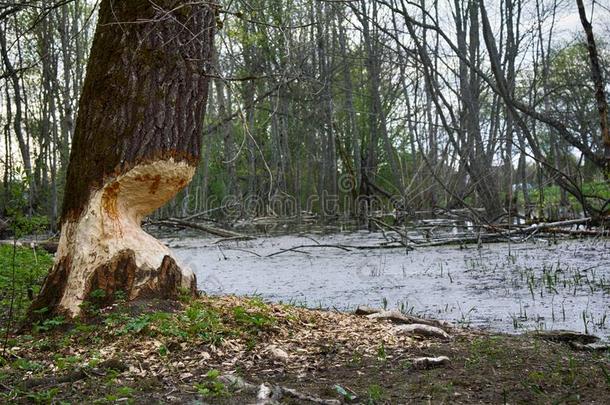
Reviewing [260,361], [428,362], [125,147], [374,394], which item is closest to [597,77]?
[428,362]

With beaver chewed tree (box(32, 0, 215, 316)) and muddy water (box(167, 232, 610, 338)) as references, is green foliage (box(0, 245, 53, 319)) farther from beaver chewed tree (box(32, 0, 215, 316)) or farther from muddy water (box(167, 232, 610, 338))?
muddy water (box(167, 232, 610, 338))

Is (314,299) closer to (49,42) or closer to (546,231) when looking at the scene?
(546,231)

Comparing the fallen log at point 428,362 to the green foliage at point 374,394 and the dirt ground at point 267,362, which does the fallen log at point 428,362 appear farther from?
the green foliage at point 374,394

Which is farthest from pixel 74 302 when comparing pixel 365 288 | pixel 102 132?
pixel 365 288

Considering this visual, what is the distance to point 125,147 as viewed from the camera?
3.96m

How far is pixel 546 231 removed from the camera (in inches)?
360

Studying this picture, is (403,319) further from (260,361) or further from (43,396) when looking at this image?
(43,396)

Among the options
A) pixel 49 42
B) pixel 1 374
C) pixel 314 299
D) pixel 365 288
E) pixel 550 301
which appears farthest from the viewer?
pixel 49 42

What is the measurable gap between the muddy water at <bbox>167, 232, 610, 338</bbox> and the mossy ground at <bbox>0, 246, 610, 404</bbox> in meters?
0.87

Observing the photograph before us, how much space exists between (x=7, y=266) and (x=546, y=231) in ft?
23.5

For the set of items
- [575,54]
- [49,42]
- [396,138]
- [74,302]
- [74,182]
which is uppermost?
[575,54]

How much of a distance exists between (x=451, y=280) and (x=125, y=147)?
3.77 meters

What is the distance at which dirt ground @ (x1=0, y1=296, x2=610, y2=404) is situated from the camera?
2807 millimetres

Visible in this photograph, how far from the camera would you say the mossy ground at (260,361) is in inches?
111
